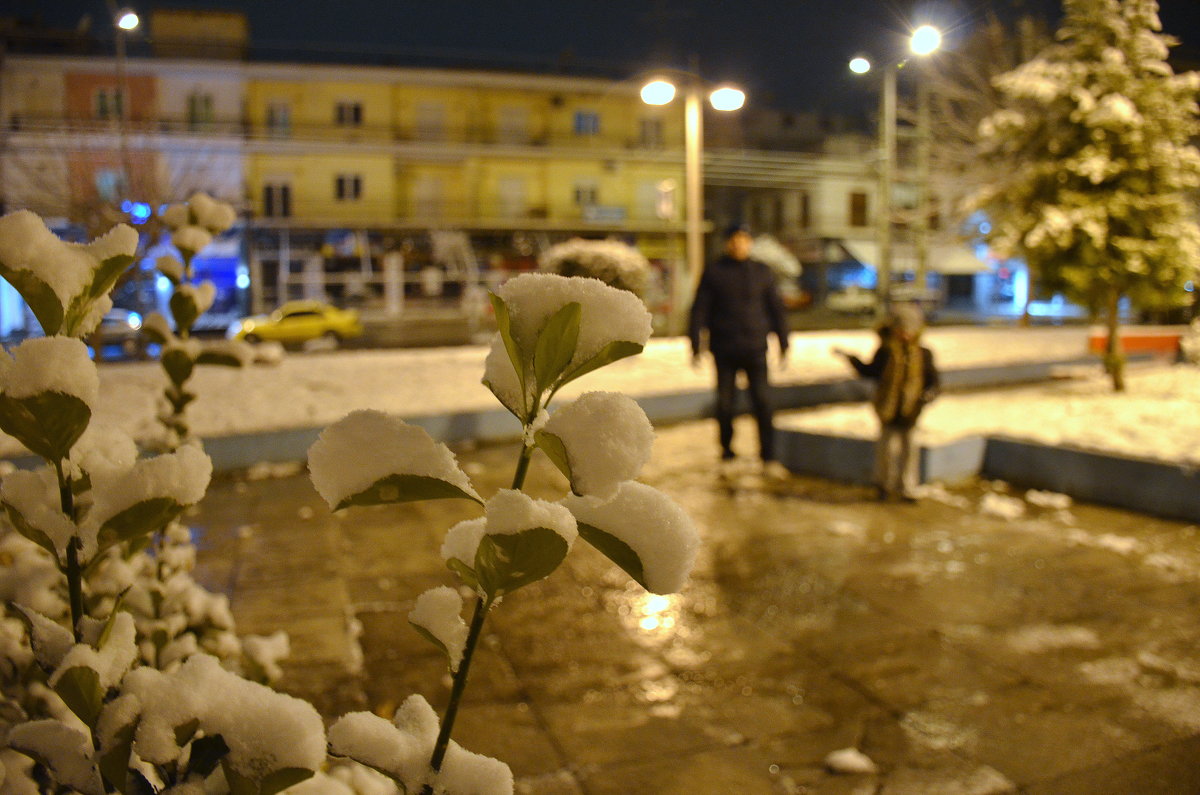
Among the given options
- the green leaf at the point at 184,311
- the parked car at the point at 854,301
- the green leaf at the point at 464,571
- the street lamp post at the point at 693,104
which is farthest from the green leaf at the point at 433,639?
the parked car at the point at 854,301

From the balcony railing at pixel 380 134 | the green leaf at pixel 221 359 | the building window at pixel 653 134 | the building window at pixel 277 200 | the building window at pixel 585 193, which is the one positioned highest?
the building window at pixel 653 134

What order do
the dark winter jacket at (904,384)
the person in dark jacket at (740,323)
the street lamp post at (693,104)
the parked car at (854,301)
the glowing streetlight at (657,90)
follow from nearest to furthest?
the dark winter jacket at (904,384) < the person in dark jacket at (740,323) < the street lamp post at (693,104) < the glowing streetlight at (657,90) < the parked car at (854,301)

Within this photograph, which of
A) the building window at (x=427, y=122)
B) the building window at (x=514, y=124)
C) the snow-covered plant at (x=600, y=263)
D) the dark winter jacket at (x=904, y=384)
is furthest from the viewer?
the building window at (x=514, y=124)

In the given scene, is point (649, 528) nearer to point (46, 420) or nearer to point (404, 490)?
point (404, 490)

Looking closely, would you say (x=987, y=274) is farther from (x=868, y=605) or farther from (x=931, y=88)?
(x=868, y=605)

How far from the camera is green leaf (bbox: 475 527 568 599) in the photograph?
85 cm

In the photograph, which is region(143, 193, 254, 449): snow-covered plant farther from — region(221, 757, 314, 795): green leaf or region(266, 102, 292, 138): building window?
region(266, 102, 292, 138): building window

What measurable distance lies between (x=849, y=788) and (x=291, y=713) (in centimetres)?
230

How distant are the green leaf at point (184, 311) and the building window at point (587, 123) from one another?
39479 millimetres

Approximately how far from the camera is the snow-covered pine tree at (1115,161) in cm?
1002

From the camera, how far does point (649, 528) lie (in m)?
0.92

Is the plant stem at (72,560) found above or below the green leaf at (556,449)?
below

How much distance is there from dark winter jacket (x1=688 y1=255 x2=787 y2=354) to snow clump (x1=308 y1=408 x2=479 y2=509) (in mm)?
6433

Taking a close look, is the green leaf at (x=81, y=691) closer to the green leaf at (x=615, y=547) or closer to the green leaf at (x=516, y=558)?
the green leaf at (x=516, y=558)
